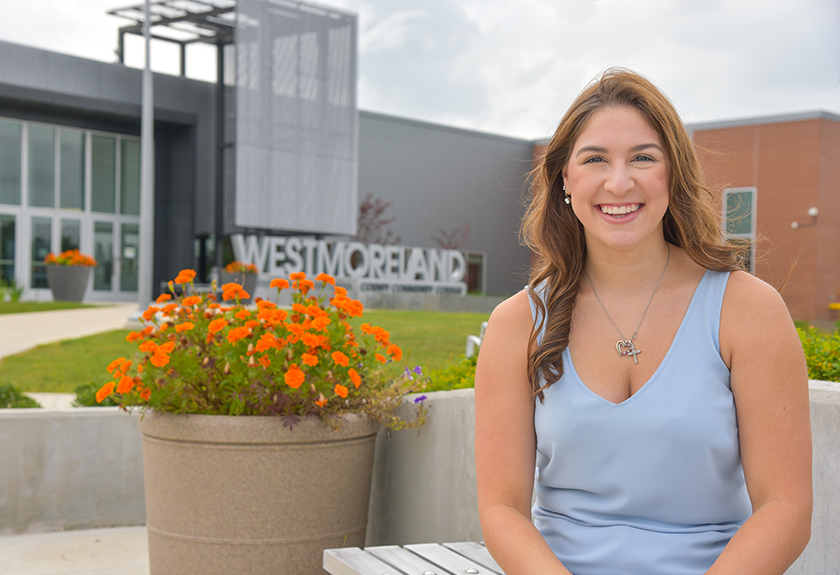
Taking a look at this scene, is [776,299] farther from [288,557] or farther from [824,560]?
[288,557]

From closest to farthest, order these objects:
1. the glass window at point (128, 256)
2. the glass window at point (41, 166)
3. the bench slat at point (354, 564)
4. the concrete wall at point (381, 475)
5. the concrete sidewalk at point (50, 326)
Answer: the concrete wall at point (381, 475) → the bench slat at point (354, 564) → the concrete sidewalk at point (50, 326) → the glass window at point (41, 166) → the glass window at point (128, 256)

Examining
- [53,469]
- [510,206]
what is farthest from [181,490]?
[510,206]

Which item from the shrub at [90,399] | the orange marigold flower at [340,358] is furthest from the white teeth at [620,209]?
the shrub at [90,399]

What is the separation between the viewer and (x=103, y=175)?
2292 centimetres

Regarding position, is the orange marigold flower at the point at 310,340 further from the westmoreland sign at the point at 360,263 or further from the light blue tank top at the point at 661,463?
the westmoreland sign at the point at 360,263

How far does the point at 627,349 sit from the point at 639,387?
0.09m

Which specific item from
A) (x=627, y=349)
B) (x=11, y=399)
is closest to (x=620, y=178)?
(x=627, y=349)

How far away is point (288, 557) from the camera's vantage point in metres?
2.94

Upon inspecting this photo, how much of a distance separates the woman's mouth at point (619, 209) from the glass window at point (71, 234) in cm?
2289

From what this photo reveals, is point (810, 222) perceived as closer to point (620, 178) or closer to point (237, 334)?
point (237, 334)

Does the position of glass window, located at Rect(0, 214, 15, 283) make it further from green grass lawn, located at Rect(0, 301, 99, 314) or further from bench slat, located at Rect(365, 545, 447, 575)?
bench slat, located at Rect(365, 545, 447, 575)

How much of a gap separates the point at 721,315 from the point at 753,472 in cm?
33

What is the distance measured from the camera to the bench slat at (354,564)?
220 cm

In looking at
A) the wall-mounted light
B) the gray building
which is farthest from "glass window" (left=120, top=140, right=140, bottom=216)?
the wall-mounted light
